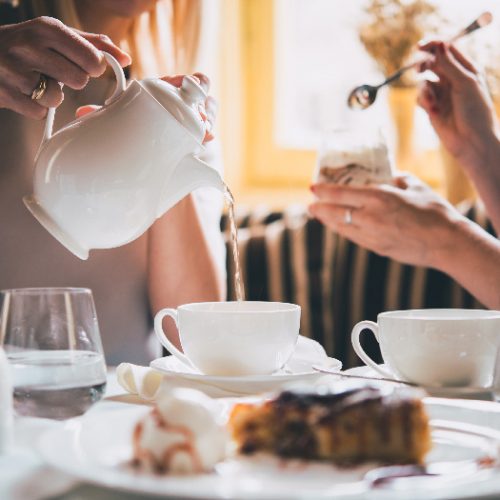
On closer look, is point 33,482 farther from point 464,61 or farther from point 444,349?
point 464,61

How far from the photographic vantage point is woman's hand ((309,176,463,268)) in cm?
131

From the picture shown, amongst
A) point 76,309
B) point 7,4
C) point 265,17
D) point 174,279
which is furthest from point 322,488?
point 265,17

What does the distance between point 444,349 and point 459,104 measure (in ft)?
2.43

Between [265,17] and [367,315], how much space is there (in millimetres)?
1338

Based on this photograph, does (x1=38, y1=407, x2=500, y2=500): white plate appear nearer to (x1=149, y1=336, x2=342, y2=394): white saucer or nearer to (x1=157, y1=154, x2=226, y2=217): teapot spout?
(x1=149, y1=336, x2=342, y2=394): white saucer

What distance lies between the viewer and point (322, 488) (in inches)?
17.7

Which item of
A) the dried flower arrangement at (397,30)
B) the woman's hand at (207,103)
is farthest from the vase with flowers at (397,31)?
the woman's hand at (207,103)

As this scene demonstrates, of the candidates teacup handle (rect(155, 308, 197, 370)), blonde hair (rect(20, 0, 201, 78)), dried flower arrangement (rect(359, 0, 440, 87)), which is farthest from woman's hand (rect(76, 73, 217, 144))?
dried flower arrangement (rect(359, 0, 440, 87))

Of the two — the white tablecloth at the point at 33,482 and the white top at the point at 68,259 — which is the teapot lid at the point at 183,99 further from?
the white top at the point at 68,259

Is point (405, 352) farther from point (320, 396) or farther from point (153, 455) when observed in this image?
point (153, 455)

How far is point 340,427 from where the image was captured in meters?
0.51

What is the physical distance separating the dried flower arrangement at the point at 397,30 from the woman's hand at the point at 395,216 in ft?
2.28

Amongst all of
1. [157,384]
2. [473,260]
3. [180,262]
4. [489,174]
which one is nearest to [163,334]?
[157,384]

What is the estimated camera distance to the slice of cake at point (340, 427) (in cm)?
51
